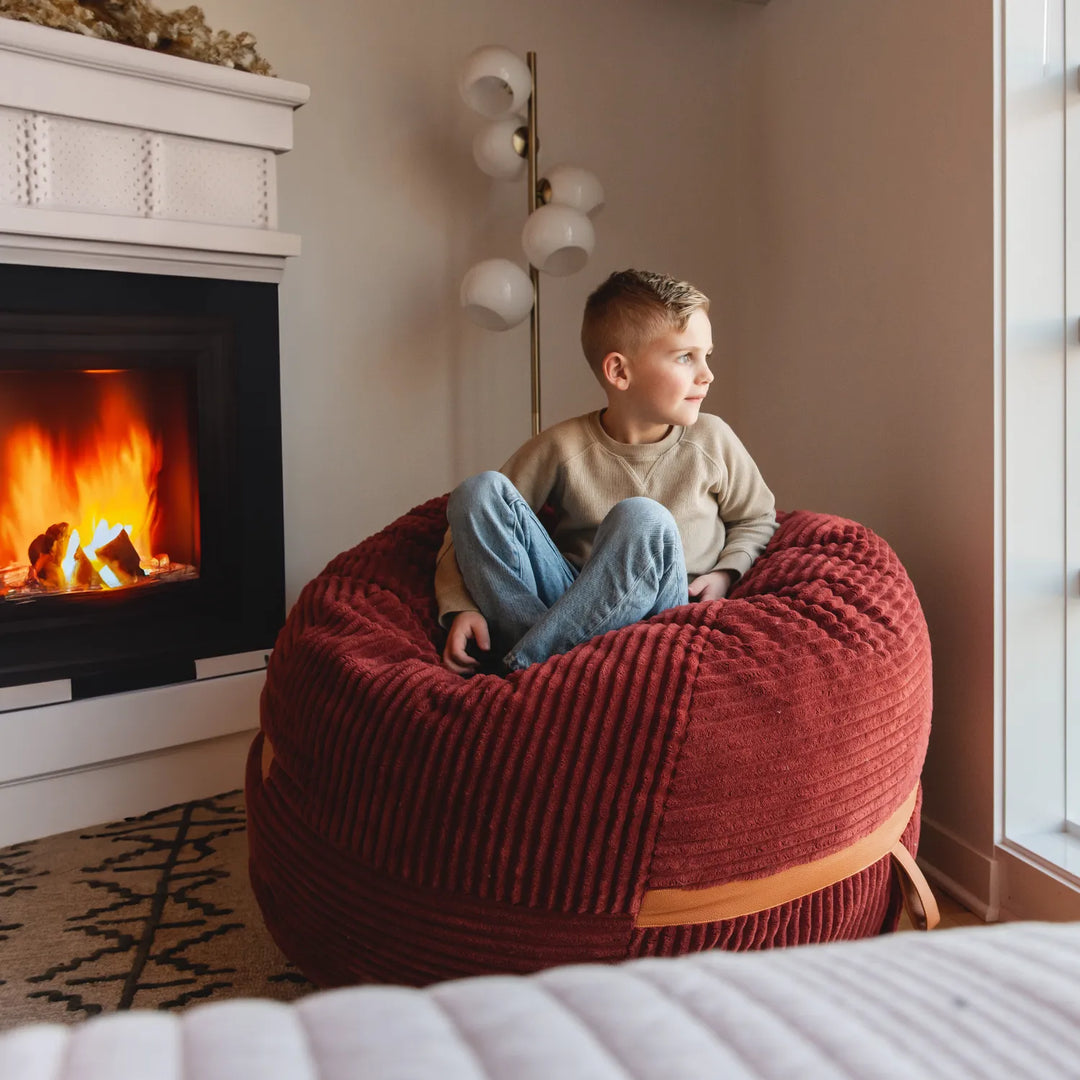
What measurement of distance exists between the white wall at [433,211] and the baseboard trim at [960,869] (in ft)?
4.49

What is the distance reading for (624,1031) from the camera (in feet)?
0.81

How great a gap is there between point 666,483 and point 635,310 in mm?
304

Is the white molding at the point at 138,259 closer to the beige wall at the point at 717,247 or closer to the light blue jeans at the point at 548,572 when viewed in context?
the beige wall at the point at 717,247

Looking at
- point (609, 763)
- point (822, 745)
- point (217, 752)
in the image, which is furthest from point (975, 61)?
point (217, 752)

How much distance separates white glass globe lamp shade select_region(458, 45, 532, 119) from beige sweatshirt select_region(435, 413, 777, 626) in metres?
0.84

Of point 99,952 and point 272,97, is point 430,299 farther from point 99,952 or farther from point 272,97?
point 99,952

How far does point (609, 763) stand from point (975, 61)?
134cm

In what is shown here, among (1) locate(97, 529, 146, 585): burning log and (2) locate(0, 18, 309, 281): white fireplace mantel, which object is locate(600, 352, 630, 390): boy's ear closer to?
(2) locate(0, 18, 309, 281): white fireplace mantel

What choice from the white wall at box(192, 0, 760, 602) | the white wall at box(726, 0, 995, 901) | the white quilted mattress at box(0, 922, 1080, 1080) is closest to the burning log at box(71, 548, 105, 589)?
the white wall at box(192, 0, 760, 602)

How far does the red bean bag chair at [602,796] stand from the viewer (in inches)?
46.8

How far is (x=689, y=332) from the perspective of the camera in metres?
1.80

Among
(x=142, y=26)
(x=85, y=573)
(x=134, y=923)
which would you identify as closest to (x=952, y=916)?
(x=134, y=923)

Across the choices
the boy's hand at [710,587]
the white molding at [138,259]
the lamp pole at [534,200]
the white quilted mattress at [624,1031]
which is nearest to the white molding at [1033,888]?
the boy's hand at [710,587]

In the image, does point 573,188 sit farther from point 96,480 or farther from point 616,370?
point 96,480
